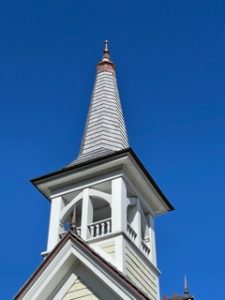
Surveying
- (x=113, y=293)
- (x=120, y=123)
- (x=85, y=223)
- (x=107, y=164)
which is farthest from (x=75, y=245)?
(x=120, y=123)

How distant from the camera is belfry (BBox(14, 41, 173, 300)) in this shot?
15039 millimetres

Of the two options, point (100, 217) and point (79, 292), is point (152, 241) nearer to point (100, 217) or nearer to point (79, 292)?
point (100, 217)

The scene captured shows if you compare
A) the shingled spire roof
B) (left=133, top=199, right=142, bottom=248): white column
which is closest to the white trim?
(left=133, top=199, right=142, bottom=248): white column

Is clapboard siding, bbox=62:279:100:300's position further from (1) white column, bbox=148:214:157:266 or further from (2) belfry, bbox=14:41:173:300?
(1) white column, bbox=148:214:157:266

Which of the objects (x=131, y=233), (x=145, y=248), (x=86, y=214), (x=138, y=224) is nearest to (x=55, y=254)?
(x=86, y=214)

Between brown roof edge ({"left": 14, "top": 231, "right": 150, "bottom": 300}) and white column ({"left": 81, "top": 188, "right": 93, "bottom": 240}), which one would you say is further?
white column ({"left": 81, "top": 188, "right": 93, "bottom": 240})

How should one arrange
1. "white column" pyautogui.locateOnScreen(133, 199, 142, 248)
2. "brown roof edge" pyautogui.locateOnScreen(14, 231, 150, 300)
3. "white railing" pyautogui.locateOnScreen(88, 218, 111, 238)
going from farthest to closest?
"white column" pyautogui.locateOnScreen(133, 199, 142, 248)
"white railing" pyautogui.locateOnScreen(88, 218, 111, 238)
"brown roof edge" pyautogui.locateOnScreen(14, 231, 150, 300)

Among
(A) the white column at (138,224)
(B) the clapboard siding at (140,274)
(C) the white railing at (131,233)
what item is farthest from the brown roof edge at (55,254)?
(A) the white column at (138,224)

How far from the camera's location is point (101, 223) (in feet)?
59.0

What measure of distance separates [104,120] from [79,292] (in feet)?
28.9

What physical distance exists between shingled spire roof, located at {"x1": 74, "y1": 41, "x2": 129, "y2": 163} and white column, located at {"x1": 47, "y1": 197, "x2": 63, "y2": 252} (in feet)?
6.43

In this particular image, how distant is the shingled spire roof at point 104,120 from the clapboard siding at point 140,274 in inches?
153

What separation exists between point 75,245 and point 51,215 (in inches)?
159

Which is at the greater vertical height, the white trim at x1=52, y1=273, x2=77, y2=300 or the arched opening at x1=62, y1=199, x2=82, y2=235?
the arched opening at x1=62, y1=199, x2=82, y2=235
